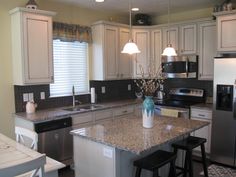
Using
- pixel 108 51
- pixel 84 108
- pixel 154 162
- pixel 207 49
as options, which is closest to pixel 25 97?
pixel 84 108

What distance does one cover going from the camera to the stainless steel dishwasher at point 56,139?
3.38m

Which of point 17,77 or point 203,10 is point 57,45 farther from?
point 203,10

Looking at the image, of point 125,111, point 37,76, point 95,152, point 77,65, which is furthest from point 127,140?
point 77,65

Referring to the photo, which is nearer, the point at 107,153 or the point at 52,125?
the point at 107,153

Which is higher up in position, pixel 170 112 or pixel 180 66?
pixel 180 66

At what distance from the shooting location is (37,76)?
11.9 ft

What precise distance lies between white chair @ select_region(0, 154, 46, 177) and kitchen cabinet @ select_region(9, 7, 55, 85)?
2.17 m

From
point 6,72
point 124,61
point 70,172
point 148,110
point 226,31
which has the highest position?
point 226,31

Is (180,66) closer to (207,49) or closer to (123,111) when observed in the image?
(207,49)

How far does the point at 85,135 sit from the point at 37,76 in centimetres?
156

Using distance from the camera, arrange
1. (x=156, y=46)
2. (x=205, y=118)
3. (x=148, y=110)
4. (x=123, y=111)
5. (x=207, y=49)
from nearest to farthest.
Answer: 1. (x=148, y=110)
2. (x=205, y=118)
3. (x=207, y=49)
4. (x=123, y=111)
5. (x=156, y=46)

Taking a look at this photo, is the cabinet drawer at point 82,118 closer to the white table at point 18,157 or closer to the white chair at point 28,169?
the white table at point 18,157

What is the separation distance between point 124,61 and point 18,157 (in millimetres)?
3386

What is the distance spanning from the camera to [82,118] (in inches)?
153
